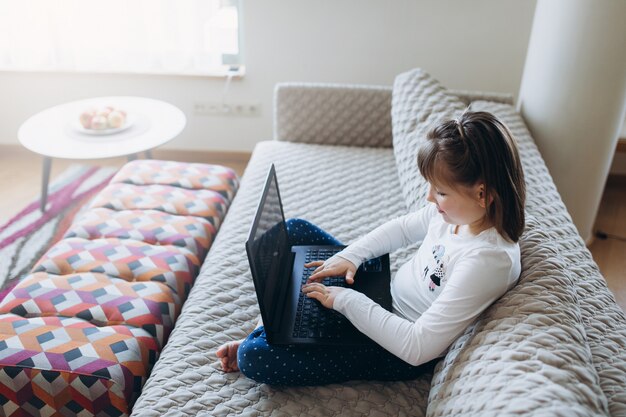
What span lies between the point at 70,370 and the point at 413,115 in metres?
1.33

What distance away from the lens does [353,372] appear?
1227 millimetres

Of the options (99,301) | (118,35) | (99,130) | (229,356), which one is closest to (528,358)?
(229,356)

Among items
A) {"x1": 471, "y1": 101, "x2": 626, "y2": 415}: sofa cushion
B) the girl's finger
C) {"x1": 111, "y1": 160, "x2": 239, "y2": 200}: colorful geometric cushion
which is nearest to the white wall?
{"x1": 111, "y1": 160, "x2": 239, "y2": 200}: colorful geometric cushion

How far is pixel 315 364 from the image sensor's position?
3.95 feet

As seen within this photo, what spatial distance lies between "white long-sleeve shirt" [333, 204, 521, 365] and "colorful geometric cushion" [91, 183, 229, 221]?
92cm

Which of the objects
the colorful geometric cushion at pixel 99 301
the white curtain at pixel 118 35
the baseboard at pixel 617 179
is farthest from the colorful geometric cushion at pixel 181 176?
the baseboard at pixel 617 179

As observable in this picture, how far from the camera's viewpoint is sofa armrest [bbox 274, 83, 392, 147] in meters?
2.30

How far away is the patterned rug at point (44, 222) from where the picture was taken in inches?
88.7

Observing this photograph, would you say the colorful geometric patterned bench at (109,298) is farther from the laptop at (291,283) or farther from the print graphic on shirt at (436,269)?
the print graphic on shirt at (436,269)

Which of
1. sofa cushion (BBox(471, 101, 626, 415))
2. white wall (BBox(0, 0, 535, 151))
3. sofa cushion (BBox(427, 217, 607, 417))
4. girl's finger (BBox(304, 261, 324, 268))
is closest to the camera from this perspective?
sofa cushion (BBox(427, 217, 607, 417))

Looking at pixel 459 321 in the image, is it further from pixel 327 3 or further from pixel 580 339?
pixel 327 3

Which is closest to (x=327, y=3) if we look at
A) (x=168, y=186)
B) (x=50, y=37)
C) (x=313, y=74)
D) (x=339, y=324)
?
(x=313, y=74)

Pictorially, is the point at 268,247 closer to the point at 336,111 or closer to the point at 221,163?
the point at 336,111

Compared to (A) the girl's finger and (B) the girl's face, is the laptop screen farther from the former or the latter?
(B) the girl's face
